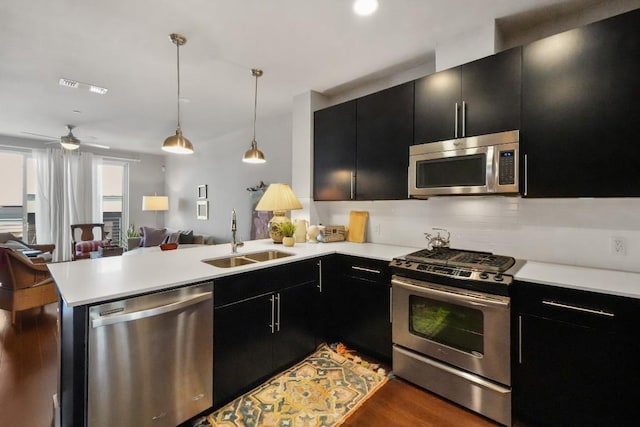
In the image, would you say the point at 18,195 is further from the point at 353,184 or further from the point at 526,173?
the point at 526,173

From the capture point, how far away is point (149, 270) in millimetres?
1856

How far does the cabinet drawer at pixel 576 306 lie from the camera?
1.41 metres

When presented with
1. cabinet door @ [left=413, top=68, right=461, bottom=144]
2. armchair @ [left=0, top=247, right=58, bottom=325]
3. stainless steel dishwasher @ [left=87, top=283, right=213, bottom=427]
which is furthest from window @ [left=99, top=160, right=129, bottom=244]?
cabinet door @ [left=413, top=68, right=461, bottom=144]

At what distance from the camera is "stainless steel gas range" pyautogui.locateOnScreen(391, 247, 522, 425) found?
1.74 meters

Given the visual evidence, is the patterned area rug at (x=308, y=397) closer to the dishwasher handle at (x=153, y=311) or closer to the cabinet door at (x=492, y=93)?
the dishwasher handle at (x=153, y=311)

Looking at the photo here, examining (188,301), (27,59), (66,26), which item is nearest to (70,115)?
(27,59)

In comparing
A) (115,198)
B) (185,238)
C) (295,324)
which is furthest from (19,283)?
(115,198)

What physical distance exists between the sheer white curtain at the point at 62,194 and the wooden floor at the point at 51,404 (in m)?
4.03

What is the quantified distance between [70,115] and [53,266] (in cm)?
353

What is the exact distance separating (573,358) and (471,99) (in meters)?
1.73

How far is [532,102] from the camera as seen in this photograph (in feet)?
6.19

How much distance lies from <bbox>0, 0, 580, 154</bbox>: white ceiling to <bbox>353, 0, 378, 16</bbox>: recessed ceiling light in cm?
4

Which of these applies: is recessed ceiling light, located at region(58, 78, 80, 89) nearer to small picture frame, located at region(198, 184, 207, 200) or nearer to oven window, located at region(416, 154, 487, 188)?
small picture frame, located at region(198, 184, 207, 200)

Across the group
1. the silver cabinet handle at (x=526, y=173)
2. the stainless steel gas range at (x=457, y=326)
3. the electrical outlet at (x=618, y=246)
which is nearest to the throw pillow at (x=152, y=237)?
the stainless steel gas range at (x=457, y=326)
